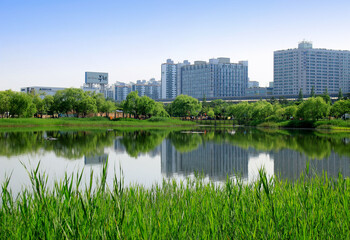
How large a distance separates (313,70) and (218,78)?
4743cm

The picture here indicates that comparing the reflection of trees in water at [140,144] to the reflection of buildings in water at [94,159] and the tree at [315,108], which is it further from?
the tree at [315,108]

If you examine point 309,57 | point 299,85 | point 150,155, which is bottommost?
point 150,155

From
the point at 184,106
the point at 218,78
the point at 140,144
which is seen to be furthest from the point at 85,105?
the point at 218,78

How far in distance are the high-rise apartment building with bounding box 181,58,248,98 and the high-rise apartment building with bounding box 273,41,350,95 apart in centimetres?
2142

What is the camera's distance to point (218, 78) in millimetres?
177750

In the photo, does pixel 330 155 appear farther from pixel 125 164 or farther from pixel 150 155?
pixel 125 164

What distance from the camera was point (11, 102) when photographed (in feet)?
183

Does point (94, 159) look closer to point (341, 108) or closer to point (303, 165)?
point (303, 165)

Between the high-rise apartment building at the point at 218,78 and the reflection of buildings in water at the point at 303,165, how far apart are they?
159568mm

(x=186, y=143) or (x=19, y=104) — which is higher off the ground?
(x=19, y=104)

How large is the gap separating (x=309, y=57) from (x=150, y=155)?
16015 centimetres

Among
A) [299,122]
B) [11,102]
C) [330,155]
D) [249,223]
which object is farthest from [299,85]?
[249,223]

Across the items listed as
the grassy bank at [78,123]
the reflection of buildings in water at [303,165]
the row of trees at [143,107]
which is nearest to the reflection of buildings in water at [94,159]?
the reflection of buildings in water at [303,165]

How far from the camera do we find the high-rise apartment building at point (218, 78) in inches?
6998
